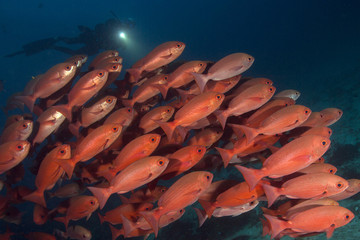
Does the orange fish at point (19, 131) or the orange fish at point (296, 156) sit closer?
the orange fish at point (296, 156)

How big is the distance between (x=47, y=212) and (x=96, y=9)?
494 feet

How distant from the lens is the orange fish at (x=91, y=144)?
2.88 m

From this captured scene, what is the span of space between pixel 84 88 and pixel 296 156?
3305mm

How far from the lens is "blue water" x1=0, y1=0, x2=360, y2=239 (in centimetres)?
999

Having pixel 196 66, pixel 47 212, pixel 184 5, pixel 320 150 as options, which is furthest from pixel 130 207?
pixel 184 5

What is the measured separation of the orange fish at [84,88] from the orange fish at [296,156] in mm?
2632

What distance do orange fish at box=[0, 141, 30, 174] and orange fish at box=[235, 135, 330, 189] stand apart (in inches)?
129

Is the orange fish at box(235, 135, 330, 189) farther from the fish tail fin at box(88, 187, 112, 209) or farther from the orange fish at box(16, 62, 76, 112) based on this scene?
the orange fish at box(16, 62, 76, 112)

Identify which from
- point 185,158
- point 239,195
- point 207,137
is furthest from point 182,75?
point 239,195

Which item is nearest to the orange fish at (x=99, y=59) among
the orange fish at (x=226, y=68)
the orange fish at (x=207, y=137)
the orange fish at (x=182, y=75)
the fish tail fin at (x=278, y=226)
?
the orange fish at (x=182, y=75)

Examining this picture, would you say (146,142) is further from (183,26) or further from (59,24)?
(183,26)

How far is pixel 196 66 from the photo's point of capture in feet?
12.6

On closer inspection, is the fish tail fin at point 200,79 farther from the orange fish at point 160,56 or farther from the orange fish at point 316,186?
the orange fish at point 316,186

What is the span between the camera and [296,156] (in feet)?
7.97
